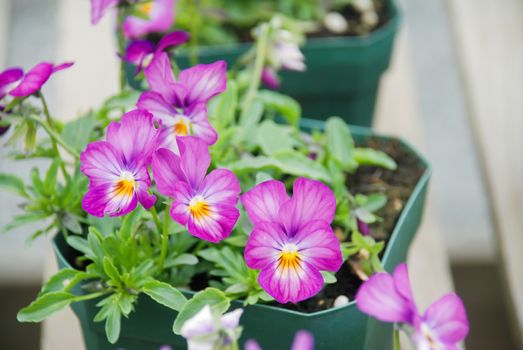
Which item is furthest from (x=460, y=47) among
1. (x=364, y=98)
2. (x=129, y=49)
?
(x=129, y=49)

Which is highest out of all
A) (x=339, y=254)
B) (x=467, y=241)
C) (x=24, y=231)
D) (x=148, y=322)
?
(x=339, y=254)

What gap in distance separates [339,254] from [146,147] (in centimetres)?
16

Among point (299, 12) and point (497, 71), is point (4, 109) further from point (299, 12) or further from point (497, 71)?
point (497, 71)

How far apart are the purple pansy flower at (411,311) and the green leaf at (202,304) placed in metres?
0.14

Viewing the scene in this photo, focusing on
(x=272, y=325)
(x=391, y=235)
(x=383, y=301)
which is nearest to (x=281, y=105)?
(x=391, y=235)

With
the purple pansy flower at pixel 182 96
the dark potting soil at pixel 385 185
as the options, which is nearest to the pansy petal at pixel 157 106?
the purple pansy flower at pixel 182 96

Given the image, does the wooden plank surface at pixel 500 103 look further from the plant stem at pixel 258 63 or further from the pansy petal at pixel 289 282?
the pansy petal at pixel 289 282

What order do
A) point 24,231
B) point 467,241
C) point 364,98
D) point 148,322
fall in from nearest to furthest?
point 148,322
point 364,98
point 467,241
point 24,231

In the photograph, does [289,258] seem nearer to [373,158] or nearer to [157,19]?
[373,158]

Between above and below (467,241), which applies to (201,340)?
above

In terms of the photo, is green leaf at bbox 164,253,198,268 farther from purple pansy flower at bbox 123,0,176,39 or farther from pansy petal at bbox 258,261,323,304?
purple pansy flower at bbox 123,0,176,39

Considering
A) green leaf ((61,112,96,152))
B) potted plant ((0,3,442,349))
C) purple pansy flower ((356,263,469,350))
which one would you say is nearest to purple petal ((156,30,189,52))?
potted plant ((0,3,442,349))

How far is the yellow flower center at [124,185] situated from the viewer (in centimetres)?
66

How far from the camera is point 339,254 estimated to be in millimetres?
658
